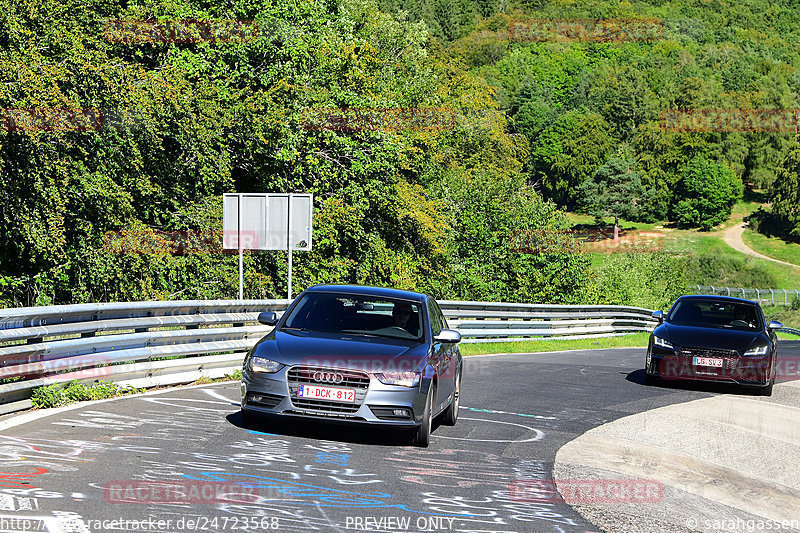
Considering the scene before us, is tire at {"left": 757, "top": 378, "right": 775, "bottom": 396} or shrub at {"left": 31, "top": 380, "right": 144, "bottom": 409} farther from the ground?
shrub at {"left": 31, "top": 380, "right": 144, "bottom": 409}

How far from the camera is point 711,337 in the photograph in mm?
Result: 15266

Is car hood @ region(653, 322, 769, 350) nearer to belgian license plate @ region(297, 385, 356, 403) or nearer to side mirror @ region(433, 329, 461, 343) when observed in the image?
side mirror @ region(433, 329, 461, 343)

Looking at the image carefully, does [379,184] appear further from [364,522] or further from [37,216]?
[364,522]

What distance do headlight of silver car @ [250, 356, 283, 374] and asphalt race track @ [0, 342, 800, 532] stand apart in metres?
0.61

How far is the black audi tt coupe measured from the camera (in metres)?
14.9

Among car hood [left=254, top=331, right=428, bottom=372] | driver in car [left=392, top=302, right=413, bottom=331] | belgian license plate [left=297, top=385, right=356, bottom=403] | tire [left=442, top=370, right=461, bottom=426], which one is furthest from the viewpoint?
tire [left=442, top=370, right=461, bottom=426]

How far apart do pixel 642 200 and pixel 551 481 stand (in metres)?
129

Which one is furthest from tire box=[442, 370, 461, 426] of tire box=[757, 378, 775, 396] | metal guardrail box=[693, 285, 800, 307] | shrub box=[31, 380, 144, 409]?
metal guardrail box=[693, 285, 800, 307]

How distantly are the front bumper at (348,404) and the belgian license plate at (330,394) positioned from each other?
1.4 inches

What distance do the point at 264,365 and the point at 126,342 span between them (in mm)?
3017

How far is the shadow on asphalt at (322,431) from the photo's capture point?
348 inches

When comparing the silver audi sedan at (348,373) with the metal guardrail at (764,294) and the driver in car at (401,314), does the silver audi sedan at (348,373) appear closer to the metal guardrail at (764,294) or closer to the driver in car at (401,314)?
the driver in car at (401,314)

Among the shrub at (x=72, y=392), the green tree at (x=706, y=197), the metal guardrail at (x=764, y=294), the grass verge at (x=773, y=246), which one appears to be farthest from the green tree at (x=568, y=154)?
the shrub at (x=72, y=392)

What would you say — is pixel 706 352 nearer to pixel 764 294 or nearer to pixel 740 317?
pixel 740 317
